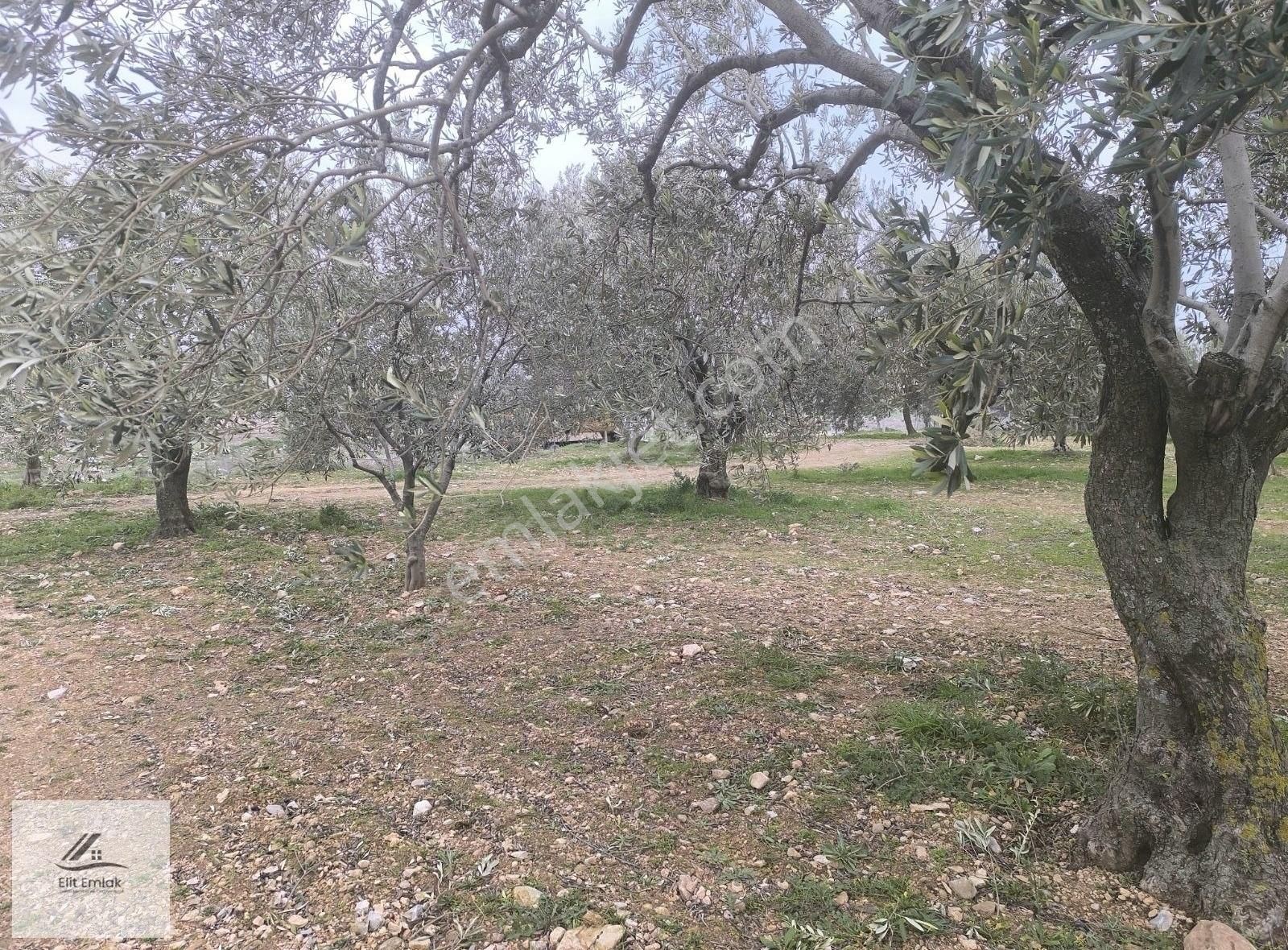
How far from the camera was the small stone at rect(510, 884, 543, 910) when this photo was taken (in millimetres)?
3113

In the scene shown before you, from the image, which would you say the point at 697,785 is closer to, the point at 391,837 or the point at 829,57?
the point at 391,837

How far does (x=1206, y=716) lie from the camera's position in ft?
10.1

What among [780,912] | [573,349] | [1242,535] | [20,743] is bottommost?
[20,743]

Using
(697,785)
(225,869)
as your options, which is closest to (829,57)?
(697,785)

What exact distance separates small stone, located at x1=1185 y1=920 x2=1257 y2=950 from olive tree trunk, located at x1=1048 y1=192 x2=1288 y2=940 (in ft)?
0.52

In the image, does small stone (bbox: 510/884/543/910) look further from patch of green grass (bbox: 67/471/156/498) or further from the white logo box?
patch of green grass (bbox: 67/471/156/498)

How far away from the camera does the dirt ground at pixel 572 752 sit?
305 centimetres

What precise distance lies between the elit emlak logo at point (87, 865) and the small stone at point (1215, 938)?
15.1 ft

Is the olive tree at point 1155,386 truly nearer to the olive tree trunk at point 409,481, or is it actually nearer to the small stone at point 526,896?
the small stone at point 526,896

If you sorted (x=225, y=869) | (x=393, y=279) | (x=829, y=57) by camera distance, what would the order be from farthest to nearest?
(x=393, y=279), (x=829, y=57), (x=225, y=869)

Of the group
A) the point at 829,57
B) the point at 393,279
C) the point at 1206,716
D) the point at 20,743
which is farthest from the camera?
the point at 393,279

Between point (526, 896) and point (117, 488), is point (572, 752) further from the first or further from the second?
point (117, 488)

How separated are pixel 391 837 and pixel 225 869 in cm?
77

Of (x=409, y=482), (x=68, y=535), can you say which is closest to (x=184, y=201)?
(x=409, y=482)
